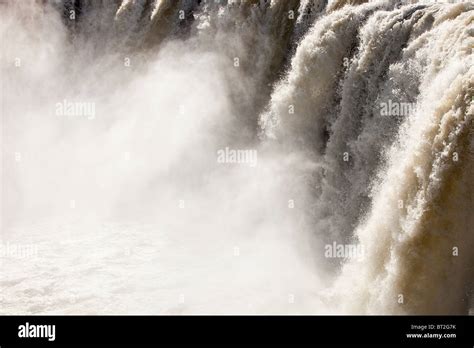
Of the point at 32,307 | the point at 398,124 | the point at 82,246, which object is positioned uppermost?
the point at 398,124

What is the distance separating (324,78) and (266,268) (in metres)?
4.22

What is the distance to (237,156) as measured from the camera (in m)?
14.5

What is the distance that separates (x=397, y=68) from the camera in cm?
948

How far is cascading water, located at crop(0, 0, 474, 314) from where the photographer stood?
25.6 ft

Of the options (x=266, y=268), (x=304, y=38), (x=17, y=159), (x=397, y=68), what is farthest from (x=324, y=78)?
(x=17, y=159)

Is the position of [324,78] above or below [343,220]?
above

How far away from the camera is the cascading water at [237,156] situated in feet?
A: 25.6

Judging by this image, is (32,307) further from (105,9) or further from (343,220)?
(105,9)

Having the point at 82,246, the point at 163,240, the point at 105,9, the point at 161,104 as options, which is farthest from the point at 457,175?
the point at 105,9

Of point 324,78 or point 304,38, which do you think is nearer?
point 324,78

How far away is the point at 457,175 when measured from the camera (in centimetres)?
722
